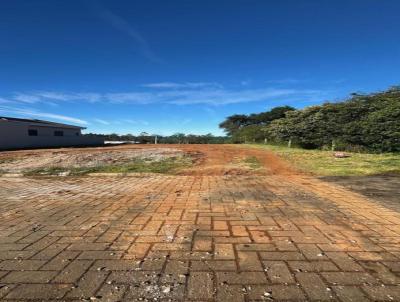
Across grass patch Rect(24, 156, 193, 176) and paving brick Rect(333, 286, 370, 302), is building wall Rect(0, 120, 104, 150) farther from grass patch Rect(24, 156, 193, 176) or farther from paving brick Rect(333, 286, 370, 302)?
paving brick Rect(333, 286, 370, 302)

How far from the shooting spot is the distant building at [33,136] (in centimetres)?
2355

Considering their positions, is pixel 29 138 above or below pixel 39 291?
above

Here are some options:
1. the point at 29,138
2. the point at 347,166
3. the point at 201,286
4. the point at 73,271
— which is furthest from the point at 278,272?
the point at 29,138

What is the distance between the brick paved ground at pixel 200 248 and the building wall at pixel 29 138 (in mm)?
21967

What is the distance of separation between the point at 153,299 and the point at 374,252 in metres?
2.06

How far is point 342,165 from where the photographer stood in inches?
365

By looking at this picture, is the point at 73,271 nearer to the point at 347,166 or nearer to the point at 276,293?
the point at 276,293

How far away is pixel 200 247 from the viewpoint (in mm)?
2928

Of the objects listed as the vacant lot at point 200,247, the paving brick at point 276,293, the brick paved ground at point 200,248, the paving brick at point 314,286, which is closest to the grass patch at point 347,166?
the vacant lot at point 200,247

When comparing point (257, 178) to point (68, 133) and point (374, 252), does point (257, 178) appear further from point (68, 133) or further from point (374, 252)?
point (68, 133)

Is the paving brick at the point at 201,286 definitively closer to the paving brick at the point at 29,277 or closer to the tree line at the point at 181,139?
the paving brick at the point at 29,277

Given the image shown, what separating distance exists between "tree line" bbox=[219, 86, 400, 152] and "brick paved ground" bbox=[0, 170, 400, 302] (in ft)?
27.8

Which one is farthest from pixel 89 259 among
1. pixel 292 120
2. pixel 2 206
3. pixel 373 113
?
pixel 292 120

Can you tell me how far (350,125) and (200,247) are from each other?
1282cm
